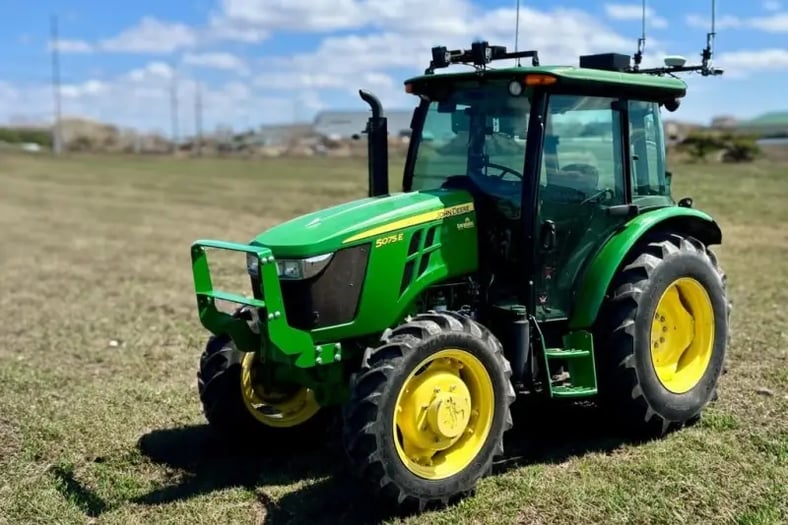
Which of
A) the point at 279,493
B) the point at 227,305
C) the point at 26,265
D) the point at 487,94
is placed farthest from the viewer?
the point at 26,265

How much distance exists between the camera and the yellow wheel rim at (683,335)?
5820 millimetres

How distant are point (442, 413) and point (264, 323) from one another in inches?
42.8

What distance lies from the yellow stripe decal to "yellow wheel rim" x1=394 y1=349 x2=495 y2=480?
78cm

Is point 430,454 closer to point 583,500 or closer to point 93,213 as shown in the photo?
point 583,500

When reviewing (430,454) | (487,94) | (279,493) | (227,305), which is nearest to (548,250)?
(487,94)

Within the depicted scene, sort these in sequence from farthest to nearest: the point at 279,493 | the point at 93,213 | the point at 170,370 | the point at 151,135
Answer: the point at 151,135 → the point at 93,213 → the point at 170,370 → the point at 279,493

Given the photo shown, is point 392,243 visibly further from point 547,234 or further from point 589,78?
point 589,78

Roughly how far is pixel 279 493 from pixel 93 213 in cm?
2041

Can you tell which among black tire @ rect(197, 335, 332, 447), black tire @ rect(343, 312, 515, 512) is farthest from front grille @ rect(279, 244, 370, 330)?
black tire @ rect(197, 335, 332, 447)

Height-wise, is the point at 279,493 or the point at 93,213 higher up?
the point at 93,213

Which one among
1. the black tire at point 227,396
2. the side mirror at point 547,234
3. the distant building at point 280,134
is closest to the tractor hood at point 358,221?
the side mirror at point 547,234

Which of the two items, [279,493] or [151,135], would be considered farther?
[151,135]

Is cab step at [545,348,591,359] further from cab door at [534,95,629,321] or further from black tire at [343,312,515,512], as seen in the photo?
black tire at [343,312,515,512]

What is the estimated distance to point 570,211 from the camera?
18.0 feet
